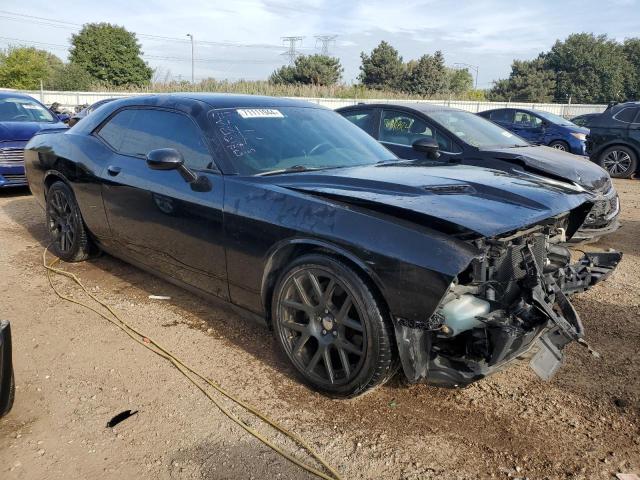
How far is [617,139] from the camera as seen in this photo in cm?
1105

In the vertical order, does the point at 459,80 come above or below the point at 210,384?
above

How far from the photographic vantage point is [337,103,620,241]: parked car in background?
17.9 ft

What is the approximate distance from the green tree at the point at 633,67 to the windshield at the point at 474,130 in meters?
55.3

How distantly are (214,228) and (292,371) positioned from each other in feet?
3.17

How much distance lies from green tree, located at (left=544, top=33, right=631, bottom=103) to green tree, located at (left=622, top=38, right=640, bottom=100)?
1.70ft

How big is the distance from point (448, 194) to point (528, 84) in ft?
175

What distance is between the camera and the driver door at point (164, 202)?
3.21 m

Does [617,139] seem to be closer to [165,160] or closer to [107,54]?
[165,160]

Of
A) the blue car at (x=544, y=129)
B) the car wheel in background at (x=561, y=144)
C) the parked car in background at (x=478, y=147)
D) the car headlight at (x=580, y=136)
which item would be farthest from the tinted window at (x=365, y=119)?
the car headlight at (x=580, y=136)

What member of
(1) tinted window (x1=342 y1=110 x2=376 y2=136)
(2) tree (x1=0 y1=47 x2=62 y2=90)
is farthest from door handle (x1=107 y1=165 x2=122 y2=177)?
(2) tree (x1=0 y1=47 x2=62 y2=90)

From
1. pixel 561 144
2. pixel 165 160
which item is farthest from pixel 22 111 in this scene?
pixel 561 144

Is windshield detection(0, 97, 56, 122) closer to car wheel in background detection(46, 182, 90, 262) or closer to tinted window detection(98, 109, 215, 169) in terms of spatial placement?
car wheel in background detection(46, 182, 90, 262)

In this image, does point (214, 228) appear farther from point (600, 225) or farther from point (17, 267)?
point (600, 225)

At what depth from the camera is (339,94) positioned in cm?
3338
